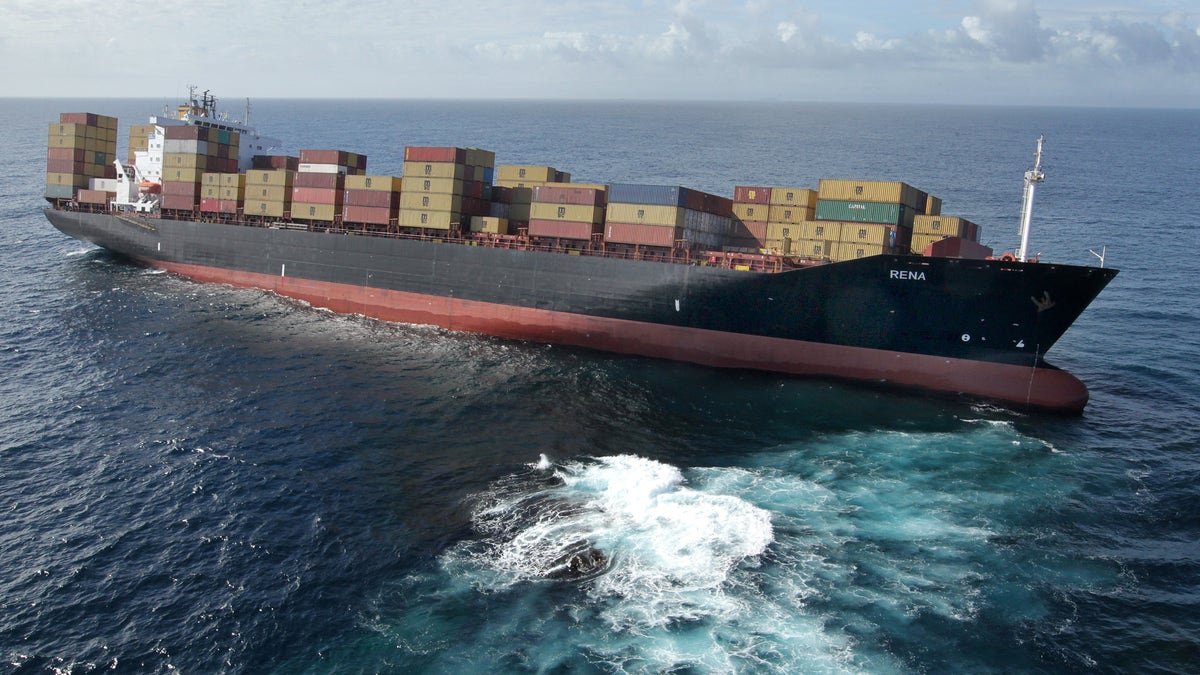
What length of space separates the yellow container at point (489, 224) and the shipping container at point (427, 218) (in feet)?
4.63

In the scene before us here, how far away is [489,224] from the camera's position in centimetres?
5169

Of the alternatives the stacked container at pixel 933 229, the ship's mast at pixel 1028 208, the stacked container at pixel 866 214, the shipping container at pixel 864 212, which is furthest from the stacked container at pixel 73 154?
the ship's mast at pixel 1028 208

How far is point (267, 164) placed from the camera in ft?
228

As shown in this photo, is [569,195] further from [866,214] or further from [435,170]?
[866,214]

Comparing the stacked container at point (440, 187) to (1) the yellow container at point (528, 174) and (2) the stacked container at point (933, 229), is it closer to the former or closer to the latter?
(1) the yellow container at point (528, 174)

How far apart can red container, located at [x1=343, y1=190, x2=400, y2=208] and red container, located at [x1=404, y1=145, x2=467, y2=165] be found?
3201mm

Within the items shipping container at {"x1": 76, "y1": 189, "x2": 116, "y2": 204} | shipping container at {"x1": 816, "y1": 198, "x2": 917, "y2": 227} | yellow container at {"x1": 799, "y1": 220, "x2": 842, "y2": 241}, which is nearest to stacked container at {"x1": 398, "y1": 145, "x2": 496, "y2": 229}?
yellow container at {"x1": 799, "y1": 220, "x2": 842, "y2": 241}

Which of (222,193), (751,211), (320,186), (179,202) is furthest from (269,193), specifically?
(751,211)

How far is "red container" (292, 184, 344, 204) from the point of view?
56.2 meters

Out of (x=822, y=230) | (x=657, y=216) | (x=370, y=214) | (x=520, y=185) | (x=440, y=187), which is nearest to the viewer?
(x=822, y=230)

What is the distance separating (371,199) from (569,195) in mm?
16543

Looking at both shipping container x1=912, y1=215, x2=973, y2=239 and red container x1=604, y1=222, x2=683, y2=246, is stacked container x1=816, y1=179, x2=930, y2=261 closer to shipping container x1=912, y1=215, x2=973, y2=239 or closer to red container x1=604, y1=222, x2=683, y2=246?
shipping container x1=912, y1=215, x2=973, y2=239

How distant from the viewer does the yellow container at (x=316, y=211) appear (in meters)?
56.0

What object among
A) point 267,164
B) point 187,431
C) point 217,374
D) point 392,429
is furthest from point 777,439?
point 267,164
